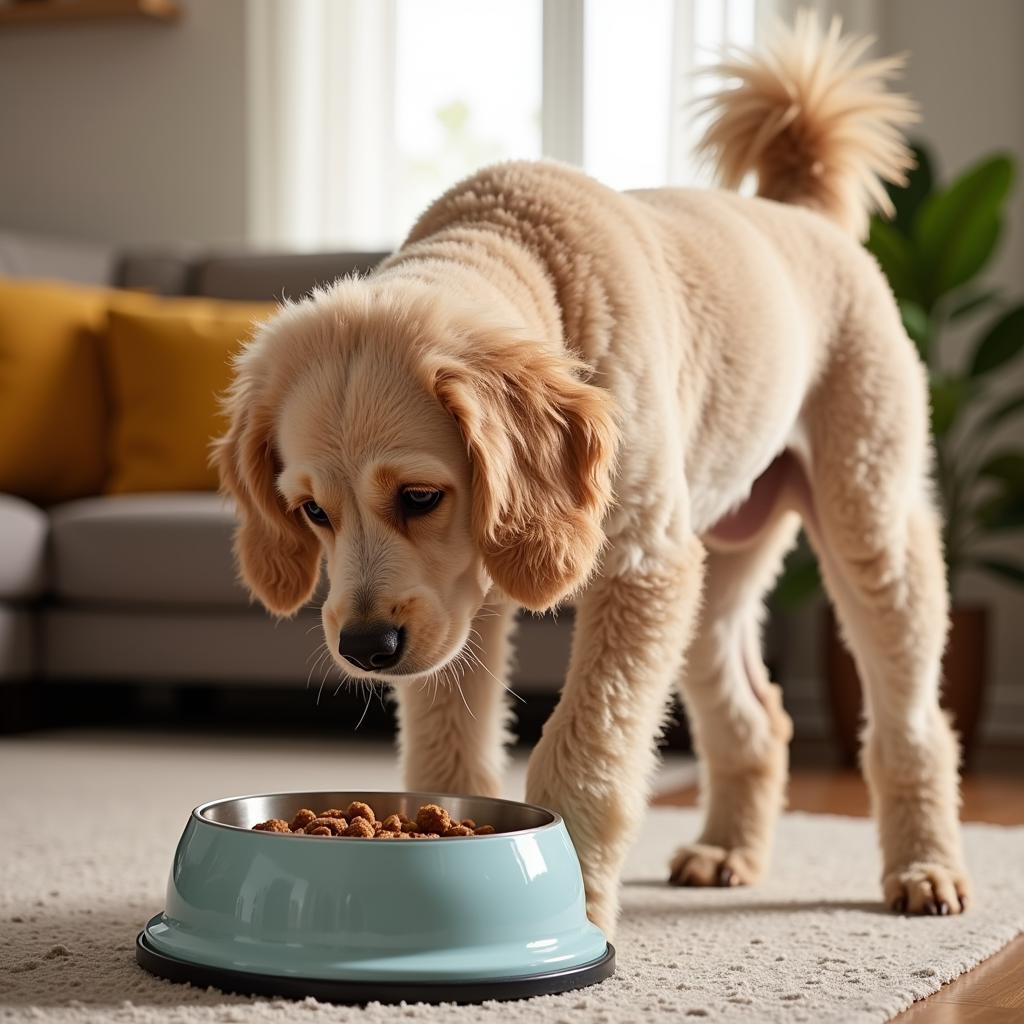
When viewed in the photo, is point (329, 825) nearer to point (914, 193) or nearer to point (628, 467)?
point (628, 467)

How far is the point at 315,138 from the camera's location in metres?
5.54

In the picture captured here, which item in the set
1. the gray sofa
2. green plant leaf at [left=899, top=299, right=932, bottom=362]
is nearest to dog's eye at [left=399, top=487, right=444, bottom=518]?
the gray sofa

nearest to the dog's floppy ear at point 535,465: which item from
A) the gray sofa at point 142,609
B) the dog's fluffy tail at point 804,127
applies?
the dog's fluffy tail at point 804,127

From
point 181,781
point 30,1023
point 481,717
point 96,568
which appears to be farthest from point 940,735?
point 96,568

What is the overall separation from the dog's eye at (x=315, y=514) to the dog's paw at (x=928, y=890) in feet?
3.37

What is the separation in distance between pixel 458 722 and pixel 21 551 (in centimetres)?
234

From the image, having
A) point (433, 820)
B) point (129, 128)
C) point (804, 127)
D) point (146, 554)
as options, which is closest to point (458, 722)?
point (433, 820)

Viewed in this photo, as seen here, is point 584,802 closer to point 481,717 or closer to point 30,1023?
point 481,717

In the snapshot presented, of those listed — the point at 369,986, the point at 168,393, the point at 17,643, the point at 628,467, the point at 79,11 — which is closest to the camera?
the point at 369,986

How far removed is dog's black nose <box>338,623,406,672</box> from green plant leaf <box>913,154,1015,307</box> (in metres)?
2.91

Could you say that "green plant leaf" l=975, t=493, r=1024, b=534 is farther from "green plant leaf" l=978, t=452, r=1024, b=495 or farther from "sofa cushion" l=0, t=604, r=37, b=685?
"sofa cushion" l=0, t=604, r=37, b=685

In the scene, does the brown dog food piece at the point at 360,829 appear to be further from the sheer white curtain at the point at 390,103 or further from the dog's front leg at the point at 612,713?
the sheer white curtain at the point at 390,103

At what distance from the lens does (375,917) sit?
60.3 inches

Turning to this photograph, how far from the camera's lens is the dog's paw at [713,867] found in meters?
2.40
